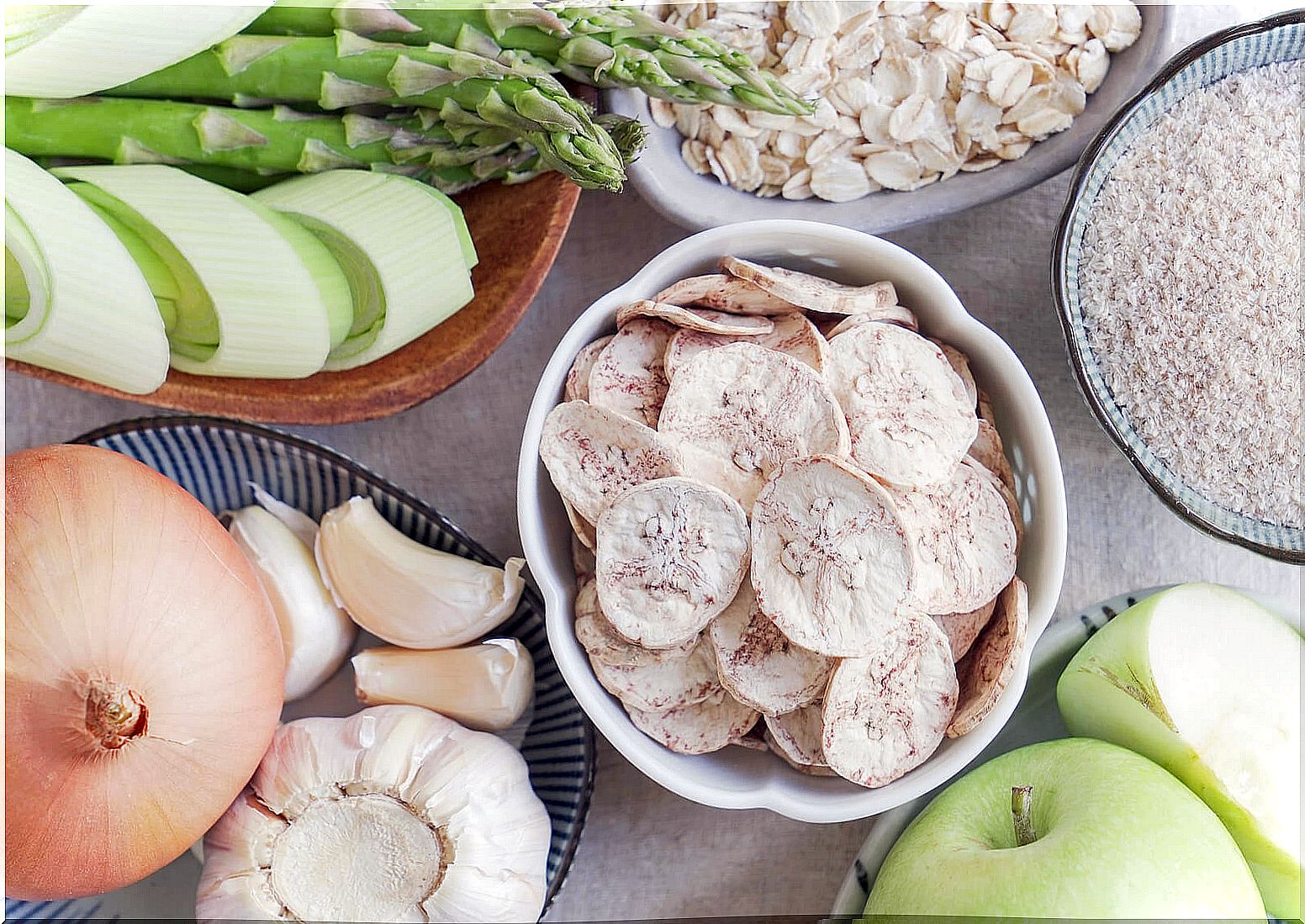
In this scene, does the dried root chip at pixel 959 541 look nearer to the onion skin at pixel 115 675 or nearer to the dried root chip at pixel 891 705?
the dried root chip at pixel 891 705

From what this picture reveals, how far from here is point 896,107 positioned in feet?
2.53

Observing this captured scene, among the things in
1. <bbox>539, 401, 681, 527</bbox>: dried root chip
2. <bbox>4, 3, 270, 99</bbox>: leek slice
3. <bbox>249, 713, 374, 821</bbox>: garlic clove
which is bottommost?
<bbox>249, 713, 374, 821</bbox>: garlic clove

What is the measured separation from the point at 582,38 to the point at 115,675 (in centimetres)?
51

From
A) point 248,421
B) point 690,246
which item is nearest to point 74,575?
point 248,421

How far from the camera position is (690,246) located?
0.68 metres

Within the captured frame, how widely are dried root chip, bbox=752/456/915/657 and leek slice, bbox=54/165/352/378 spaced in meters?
0.35

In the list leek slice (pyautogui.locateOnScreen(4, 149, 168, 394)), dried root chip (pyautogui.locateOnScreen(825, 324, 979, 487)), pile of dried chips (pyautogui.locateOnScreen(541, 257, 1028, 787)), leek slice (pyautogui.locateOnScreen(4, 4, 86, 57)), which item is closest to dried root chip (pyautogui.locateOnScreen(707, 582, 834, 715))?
pile of dried chips (pyautogui.locateOnScreen(541, 257, 1028, 787))

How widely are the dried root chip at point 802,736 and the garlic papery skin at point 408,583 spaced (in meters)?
0.22

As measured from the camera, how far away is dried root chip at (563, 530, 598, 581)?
0.70 m

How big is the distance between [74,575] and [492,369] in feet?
1.17

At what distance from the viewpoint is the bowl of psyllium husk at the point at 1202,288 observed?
71 cm

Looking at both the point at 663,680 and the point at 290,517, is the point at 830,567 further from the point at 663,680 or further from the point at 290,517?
the point at 290,517

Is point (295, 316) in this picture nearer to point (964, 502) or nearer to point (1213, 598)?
point (964, 502)

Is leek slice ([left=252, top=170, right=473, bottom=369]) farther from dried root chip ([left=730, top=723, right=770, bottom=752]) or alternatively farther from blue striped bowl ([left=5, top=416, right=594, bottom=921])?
dried root chip ([left=730, top=723, right=770, bottom=752])
